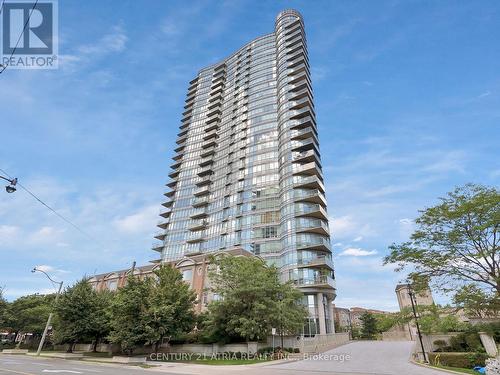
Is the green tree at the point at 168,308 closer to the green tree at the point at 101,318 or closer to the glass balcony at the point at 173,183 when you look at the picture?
the green tree at the point at 101,318

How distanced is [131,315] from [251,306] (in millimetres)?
11817

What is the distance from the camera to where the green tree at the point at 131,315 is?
1201 inches

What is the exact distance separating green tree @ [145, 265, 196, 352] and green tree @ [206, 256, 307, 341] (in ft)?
9.32

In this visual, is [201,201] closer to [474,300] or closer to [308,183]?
[308,183]

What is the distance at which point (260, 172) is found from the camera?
6775 cm

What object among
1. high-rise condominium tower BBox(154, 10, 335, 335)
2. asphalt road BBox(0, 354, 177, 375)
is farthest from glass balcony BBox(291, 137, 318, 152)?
asphalt road BBox(0, 354, 177, 375)

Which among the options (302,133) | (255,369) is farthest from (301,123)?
(255,369)

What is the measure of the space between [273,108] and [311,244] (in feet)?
116

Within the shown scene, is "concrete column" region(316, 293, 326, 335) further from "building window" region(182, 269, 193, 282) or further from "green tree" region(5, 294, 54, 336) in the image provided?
"green tree" region(5, 294, 54, 336)

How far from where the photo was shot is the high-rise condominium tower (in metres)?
53.3

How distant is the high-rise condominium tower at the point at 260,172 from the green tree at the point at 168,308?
1983 centimetres

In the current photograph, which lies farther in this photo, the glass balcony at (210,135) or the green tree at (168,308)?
the glass balcony at (210,135)

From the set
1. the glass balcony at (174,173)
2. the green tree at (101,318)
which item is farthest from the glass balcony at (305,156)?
the glass balcony at (174,173)

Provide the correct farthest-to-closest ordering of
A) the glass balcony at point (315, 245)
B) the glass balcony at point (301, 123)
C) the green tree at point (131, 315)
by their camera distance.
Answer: the glass balcony at point (301, 123), the glass balcony at point (315, 245), the green tree at point (131, 315)
